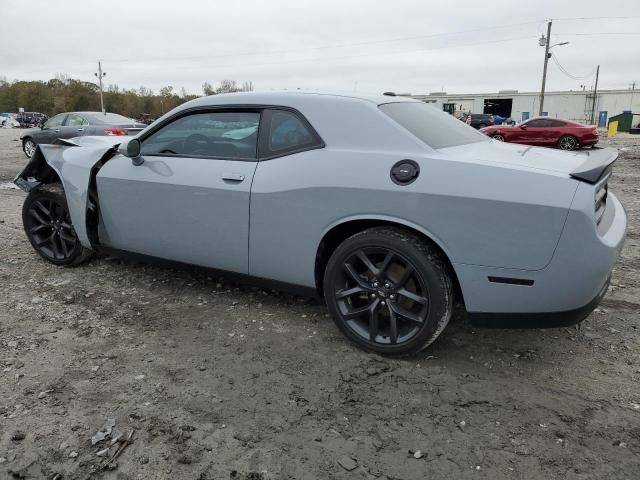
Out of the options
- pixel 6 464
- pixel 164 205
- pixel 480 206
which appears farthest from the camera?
pixel 164 205

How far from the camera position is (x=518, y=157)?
2879mm

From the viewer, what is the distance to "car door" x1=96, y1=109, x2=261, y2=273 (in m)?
3.35

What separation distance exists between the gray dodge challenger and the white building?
173 feet

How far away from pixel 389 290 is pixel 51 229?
11.3 ft

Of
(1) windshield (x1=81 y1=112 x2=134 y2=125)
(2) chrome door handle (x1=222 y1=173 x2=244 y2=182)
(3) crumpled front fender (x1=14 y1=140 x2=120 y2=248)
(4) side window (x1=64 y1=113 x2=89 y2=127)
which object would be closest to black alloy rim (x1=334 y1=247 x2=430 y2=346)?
(2) chrome door handle (x1=222 y1=173 x2=244 y2=182)

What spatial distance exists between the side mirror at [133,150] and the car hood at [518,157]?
2.23 metres

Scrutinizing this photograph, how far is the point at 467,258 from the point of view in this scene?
105 inches

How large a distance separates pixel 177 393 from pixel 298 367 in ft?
2.28

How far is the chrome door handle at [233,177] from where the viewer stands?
328 cm

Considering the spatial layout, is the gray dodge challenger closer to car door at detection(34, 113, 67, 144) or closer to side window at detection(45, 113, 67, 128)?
car door at detection(34, 113, 67, 144)

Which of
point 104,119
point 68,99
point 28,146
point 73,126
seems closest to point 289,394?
point 104,119

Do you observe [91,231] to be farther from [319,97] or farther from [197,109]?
[319,97]

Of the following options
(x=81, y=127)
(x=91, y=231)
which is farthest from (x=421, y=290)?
(x=81, y=127)

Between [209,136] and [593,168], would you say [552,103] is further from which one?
[593,168]
